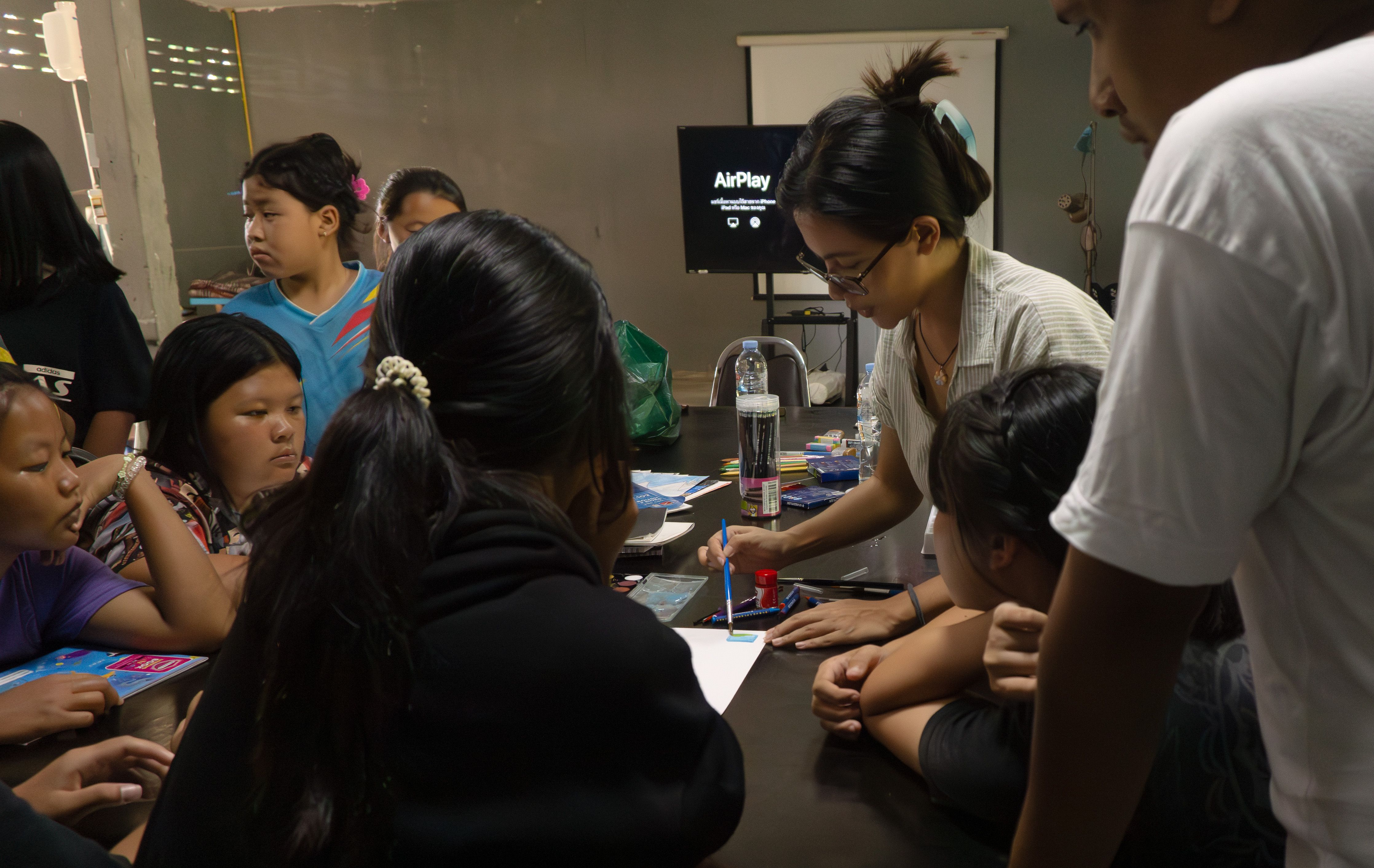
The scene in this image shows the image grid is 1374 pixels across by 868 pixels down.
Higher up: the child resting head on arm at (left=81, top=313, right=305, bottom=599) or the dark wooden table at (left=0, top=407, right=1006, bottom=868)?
the child resting head on arm at (left=81, top=313, right=305, bottom=599)

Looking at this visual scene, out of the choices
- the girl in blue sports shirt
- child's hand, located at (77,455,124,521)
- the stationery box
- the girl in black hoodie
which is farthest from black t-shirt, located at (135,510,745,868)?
the girl in blue sports shirt

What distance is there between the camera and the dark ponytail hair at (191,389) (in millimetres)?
1751

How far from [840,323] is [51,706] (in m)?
4.55

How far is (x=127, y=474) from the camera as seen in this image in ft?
5.01

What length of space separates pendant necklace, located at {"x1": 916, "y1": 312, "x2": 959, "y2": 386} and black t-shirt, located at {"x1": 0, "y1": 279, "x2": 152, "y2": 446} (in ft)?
5.70

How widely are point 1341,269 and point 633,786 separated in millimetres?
548

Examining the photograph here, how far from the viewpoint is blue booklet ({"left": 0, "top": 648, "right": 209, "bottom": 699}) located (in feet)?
4.27

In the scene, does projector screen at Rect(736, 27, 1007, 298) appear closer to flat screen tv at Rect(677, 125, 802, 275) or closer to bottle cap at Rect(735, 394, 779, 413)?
flat screen tv at Rect(677, 125, 802, 275)

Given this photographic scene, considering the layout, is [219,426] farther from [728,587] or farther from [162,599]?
[728,587]

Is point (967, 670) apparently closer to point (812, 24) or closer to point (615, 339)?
point (615, 339)

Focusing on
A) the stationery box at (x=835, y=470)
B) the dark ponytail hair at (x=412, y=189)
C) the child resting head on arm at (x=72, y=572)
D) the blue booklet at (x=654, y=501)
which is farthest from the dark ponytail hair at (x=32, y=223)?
the stationery box at (x=835, y=470)

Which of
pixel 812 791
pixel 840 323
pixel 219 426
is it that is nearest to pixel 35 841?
pixel 812 791

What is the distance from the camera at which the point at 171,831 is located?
757mm

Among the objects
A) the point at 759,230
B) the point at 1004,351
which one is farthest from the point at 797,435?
the point at 759,230
